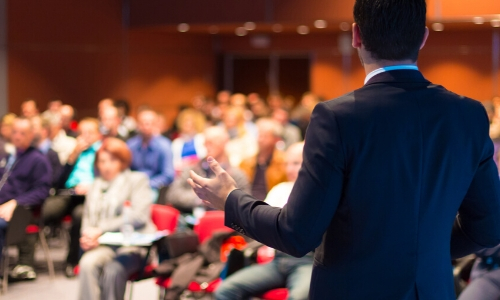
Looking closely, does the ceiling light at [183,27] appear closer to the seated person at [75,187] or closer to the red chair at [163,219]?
the seated person at [75,187]

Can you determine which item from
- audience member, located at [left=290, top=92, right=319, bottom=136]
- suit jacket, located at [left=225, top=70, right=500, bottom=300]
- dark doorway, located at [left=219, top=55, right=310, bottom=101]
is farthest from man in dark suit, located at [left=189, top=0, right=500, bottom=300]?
dark doorway, located at [left=219, top=55, right=310, bottom=101]

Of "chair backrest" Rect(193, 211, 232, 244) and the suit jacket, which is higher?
the suit jacket

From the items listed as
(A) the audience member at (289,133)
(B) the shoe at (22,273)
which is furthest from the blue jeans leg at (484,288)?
(A) the audience member at (289,133)

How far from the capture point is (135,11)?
14.1 m

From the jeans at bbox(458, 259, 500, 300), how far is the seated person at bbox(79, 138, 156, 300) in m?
2.26

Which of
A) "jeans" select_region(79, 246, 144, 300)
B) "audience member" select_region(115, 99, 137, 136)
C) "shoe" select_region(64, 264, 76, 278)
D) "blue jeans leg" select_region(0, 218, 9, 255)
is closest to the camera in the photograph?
"jeans" select_region(79, 246, 144, 300)

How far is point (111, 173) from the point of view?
17.6 ft

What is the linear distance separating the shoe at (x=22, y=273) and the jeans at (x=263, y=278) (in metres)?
3.16

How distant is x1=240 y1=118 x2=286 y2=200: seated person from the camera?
6234mm

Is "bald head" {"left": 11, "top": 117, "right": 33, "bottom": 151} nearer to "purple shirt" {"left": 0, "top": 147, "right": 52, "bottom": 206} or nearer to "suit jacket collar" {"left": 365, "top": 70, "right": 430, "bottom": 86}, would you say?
"purple shirt" {"left": 0, "top": 147, "right": 52, "bottom": 206}

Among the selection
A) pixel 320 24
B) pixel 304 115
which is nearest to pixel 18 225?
pixel 304 115

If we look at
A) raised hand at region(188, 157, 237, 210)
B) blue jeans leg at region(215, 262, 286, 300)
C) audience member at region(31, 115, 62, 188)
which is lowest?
blue jeans leg at region(215, 262, 286, 300)

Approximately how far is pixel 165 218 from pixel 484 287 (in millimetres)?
2385

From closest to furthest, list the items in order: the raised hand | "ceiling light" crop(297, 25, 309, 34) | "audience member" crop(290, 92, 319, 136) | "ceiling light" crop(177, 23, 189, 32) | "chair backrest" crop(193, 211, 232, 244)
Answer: the raised hand
"chair backrest" crop(193, 211, 232, 244)
"audience member" crop(290, 92, 319, 136)
"ceiling light" crop(177, 23, 189, 32)
"ceiling light" crop(297, 25, 309, 34)
